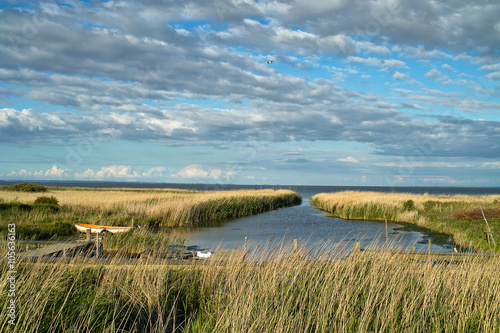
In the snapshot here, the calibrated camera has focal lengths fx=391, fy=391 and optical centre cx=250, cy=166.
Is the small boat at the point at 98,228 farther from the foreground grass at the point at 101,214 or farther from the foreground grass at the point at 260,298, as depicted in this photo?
the foreground grass at the point at 260,298

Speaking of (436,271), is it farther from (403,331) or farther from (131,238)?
(131,238)

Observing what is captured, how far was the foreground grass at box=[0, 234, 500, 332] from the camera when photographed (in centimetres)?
493

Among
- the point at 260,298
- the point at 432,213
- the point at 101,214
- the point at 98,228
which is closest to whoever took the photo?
the point at 260,298

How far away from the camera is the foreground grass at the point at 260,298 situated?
493 centimetres

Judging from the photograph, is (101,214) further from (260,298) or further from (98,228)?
(260,298)

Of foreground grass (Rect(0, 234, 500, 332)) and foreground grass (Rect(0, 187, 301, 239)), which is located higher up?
foreground grass (Rect(0, 234, 500, 332))

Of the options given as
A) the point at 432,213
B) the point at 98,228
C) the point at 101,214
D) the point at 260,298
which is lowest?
the point at 98,228

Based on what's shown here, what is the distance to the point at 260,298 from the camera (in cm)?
516

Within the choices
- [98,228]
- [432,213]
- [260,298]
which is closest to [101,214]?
[98,228]

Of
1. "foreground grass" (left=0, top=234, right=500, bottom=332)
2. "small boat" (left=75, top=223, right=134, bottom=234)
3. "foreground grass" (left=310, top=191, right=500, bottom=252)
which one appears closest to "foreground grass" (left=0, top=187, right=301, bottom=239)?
"small boat" (left=75, top=223, right=134, bottom=234)

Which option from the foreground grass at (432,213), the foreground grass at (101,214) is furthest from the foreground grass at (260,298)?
the foreground grass at (432,213)

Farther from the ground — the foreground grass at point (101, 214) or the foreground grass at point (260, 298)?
the foreground grass at point (260, 298)

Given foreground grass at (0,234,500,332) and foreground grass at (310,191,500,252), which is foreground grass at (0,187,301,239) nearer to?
foreground grass at (310,191,500,252)

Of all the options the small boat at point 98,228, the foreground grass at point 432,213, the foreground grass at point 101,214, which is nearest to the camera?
the small boat at point 98,228
